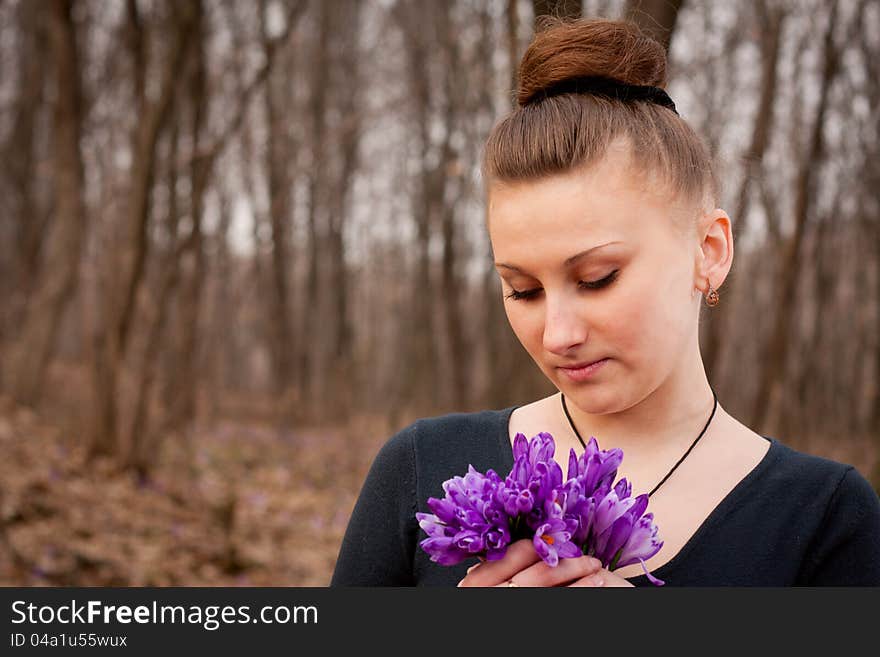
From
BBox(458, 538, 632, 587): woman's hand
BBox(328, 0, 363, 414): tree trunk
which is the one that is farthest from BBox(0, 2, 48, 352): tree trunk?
BBox(458, 538, 632, 587): woman's hand

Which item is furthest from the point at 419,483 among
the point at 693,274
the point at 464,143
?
the point at 464,143

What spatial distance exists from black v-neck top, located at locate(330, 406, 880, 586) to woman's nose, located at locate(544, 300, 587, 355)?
0.29 meters

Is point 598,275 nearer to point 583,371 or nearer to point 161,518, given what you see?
point 583,371

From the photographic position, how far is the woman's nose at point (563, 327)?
124 centimetres

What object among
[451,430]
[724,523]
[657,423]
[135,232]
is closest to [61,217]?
[135,232]

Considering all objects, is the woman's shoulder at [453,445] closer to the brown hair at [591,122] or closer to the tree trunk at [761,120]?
the brown hair at [591,122]

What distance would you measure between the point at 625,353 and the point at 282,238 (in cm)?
1290

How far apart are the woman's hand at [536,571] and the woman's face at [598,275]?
0.99 feet

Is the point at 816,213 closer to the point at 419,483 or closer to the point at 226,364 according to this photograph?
the point at 419,483

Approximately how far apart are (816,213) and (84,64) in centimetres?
1058

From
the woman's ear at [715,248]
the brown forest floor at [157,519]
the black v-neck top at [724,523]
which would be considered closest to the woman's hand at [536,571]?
the black v-neck top at [724,523]

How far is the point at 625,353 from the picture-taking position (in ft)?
4.18

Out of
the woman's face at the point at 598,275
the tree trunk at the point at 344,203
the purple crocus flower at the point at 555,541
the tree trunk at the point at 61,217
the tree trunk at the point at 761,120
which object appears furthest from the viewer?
the tree trunk at the point at 344,203

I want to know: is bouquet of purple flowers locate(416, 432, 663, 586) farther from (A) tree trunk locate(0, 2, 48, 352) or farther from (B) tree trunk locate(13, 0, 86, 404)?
(A) tree trunk locate(0, 2, 48, 352)
